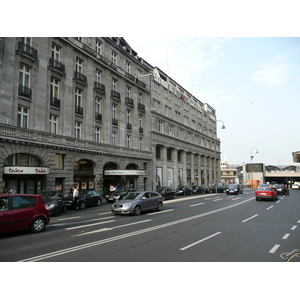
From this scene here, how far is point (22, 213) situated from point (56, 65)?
830 inches

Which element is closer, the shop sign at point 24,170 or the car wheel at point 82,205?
the shop sign at point 24,170

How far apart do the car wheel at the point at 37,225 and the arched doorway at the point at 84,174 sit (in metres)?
18.0

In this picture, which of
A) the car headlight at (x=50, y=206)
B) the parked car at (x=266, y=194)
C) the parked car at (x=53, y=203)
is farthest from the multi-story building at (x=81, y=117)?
the parked car at (x=266, y=194)

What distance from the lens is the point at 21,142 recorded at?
22828 millimetres

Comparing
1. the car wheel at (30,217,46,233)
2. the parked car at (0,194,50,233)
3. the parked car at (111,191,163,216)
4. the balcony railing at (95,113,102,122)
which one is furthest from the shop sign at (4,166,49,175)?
the balcony railing at (95,113,102,122)

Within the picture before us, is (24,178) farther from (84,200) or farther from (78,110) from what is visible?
(78,110)

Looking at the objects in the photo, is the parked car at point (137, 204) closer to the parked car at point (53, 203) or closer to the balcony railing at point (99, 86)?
the parked car at point (53, 203)

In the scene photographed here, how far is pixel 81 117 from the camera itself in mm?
30859

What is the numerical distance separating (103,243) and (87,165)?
23128 mm

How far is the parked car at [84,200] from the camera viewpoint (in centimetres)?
2070

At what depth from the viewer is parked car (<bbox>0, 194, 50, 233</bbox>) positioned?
33.7 feet

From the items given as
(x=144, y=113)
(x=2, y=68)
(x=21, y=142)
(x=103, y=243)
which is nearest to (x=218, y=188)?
(x=144, y=113)

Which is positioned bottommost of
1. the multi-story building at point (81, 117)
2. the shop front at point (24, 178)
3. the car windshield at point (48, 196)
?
the car windshield at point (48, 196)

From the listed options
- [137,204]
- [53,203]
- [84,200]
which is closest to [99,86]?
[84,200]
